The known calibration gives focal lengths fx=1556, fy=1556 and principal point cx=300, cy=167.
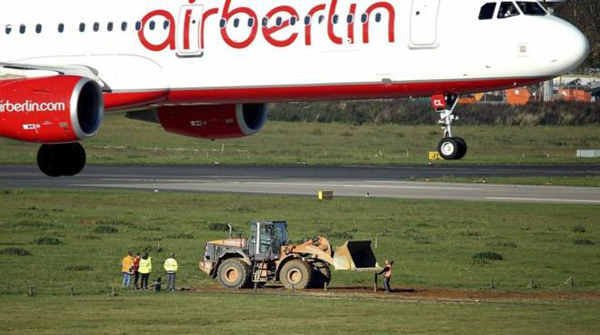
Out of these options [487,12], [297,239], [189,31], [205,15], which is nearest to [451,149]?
[487,12]

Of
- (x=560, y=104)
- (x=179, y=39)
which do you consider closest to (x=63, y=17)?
(x=179, y=39)

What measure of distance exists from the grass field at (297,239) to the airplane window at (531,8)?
10661mm

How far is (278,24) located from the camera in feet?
166

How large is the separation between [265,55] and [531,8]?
8715 mm

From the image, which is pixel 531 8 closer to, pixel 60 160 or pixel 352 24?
pixel 352 24

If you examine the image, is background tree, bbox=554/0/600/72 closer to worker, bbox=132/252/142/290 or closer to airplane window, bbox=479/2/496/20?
worker, bbox=132/252/142/290

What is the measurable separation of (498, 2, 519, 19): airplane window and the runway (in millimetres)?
38160

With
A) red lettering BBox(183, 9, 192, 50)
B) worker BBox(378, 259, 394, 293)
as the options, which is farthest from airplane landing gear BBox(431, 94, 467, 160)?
worker BBox(378, 259, 394, 293)

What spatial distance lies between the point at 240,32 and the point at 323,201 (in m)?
38.0

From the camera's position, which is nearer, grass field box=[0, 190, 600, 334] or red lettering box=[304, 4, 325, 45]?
red lettering box=[304, 4, 325, 45]

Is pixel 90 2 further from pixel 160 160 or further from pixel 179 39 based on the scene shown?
pixel 160 160

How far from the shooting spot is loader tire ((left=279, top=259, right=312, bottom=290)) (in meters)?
69.0

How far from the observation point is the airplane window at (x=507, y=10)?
49.3 meters

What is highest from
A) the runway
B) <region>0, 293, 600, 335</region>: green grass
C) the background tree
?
the background tree
